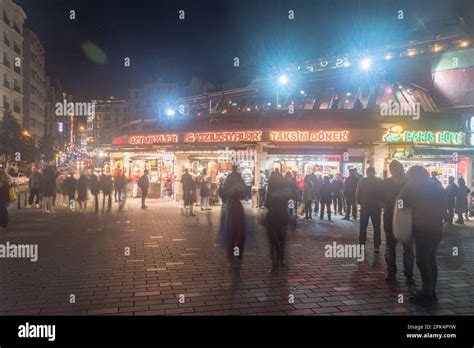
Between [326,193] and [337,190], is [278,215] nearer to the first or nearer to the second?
[326,193]

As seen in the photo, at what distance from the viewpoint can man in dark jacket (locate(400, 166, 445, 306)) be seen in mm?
5680

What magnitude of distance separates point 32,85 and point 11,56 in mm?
10928

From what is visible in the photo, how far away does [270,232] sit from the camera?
25.3ft

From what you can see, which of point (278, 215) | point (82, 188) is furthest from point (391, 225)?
point (82, 188)

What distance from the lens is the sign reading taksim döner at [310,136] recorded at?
17362 mm

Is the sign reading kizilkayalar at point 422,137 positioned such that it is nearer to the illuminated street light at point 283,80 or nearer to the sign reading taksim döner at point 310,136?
the sign reading taksim döner at point 310,136

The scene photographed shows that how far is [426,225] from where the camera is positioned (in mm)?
5715

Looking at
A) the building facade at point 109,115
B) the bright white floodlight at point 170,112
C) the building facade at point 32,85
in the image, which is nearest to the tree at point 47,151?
the building facade at point 32,85

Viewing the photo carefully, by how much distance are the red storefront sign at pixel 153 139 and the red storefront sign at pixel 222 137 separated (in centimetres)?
91

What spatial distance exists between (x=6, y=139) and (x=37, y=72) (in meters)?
34.7

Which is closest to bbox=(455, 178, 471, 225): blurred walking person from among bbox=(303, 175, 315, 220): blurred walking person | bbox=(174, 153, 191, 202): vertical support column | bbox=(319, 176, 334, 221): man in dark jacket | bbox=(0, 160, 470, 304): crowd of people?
bbox=(0, 160, 470, 304): crowd of people

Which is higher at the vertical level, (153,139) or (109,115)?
(109,115)
